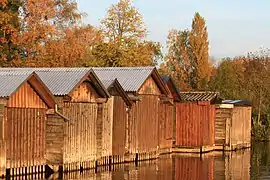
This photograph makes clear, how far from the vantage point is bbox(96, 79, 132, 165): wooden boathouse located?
33969 millimetres

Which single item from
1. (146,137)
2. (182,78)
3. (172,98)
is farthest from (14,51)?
(182,78)

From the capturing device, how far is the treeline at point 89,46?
55.8 meters

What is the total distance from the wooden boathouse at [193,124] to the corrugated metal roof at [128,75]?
8.53 meters

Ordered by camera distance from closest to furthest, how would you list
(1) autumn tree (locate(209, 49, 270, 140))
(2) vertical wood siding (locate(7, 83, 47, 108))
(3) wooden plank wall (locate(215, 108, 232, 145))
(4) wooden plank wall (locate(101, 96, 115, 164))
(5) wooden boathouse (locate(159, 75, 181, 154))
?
(2) vertical wood siding (locate(7, 83, 47, 108)) → (4) wooden plank wall (locate(101, 96, 115, 164)) → (5) wooden boathouse (locate(159, 75, 181, 154)) → (3) wooden plank wall (locate(215, 108, 232, 145)) → (1) autumn tree (locate(209, 49, 270, 140))

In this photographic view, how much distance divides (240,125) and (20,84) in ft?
92.6

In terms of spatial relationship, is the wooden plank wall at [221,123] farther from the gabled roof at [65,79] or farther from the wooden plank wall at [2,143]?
the wooden plank wall at [2,143]

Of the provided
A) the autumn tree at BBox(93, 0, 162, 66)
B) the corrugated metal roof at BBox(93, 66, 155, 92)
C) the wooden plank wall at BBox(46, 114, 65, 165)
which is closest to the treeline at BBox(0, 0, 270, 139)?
the autumn tree at BBox(93, 0, 162, 66)

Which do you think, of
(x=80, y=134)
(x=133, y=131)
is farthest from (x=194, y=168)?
(x=80, y=134)

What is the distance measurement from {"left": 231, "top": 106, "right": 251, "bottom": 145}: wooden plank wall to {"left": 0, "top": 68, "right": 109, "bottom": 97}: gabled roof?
19.5 metres

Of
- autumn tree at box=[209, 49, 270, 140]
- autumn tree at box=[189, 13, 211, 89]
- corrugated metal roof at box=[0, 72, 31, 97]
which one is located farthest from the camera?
autumn tree at box=[189, 13, 211, 89]

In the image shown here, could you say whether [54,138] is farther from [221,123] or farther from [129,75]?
[221,123]

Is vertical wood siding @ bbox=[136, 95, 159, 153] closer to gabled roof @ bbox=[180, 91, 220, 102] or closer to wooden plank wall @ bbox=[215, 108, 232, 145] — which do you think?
gabled roof @ bbox=[180, 91, 220, 102]

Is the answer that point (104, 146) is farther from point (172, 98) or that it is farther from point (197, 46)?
point (197, 46)

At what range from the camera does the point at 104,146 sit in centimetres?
3372
